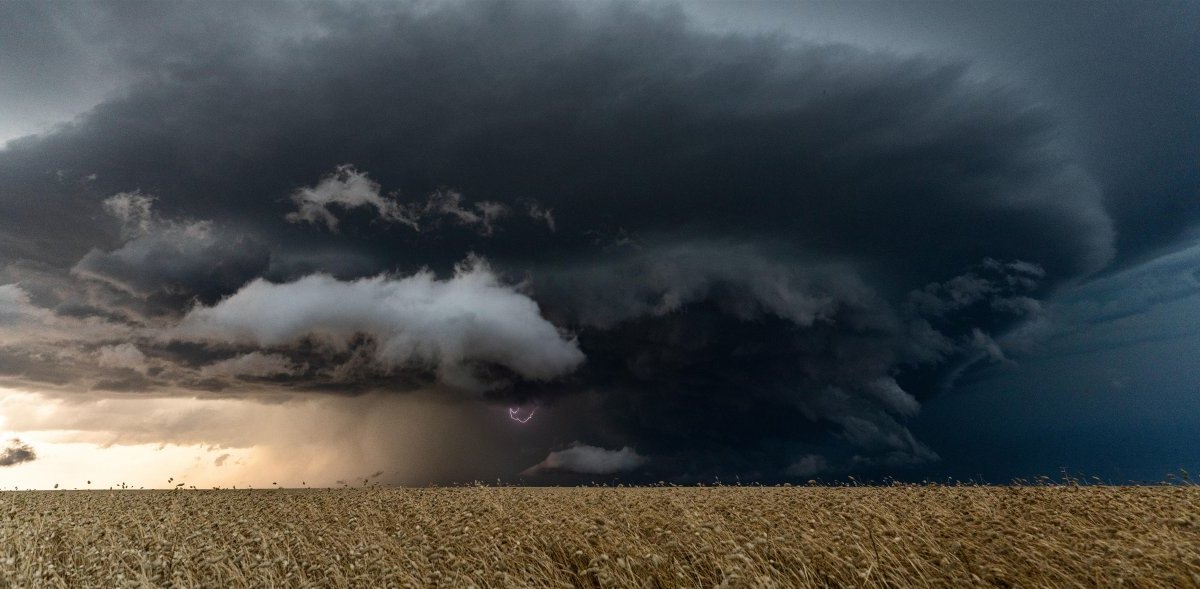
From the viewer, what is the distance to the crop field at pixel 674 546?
9164 millimetres

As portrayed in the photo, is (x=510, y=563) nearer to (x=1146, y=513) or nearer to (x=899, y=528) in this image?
(x=899, y=528)

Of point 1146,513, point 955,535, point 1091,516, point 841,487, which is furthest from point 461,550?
point 841,487

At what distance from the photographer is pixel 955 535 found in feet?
36.0

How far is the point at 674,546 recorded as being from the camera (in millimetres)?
11188

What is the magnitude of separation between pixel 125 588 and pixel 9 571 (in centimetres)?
401

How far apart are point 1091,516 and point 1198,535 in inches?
78.5

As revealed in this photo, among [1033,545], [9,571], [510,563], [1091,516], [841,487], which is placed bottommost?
[9,571]

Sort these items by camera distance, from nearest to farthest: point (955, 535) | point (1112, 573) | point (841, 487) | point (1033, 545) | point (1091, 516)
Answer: point (1112, 573), point (1033, 545), point (955, 535), point (1091, 516), point (841, 487)

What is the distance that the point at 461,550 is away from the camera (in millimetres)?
11953

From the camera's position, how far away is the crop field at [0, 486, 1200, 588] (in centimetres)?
916

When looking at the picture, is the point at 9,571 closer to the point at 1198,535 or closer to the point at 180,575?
the point at 180,575

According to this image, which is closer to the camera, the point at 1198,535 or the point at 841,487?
the point at 1198,535

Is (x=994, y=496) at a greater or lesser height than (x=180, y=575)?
greater

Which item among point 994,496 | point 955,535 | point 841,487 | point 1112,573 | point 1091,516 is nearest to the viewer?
point 1112,573
